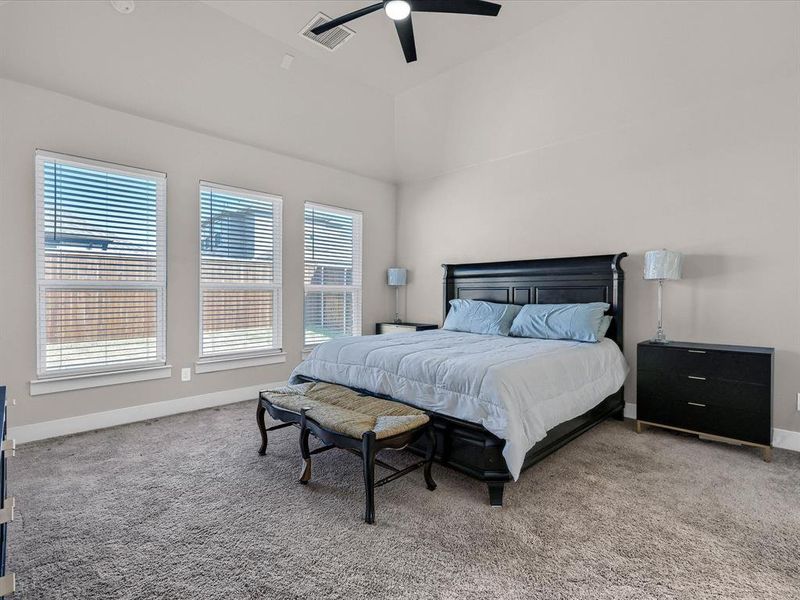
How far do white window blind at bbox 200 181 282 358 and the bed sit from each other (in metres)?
1.21

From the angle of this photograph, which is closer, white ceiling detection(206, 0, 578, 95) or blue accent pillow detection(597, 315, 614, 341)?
white ceiling detection(206, 0, 578, 95)

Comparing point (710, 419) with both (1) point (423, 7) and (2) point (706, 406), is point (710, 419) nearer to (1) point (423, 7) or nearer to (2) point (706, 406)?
(2) point (706, 406)

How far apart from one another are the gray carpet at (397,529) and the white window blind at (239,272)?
5.10 feet

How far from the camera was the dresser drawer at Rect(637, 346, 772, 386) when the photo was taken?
9.62 feet

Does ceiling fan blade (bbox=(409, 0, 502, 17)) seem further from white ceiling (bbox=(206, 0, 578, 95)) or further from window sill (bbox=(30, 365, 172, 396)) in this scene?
window sill (bbox=(30, 365, 172, 396))

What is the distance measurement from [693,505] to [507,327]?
214 cm

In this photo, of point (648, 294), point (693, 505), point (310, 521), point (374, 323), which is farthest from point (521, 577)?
point (374, 323)

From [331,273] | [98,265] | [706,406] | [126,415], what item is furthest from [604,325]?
[98,265]

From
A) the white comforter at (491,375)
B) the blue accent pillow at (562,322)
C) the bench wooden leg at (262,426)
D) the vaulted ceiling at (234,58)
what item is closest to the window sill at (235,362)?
the white comforter at (491,375)

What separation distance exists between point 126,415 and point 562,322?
3973 millimetres

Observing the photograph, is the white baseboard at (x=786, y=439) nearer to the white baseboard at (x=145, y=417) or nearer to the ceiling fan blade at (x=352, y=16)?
the white baseboard at (x=145, y=417)

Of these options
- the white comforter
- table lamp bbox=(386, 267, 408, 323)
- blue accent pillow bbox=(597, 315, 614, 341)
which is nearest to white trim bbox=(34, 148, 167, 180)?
the white comforter

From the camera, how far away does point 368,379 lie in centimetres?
303

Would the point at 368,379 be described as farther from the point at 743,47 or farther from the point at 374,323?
the point at 743,47
